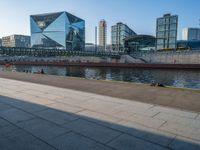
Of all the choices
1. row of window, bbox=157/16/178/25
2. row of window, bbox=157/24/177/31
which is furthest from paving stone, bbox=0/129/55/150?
row of window, bbox=157/16/178/25

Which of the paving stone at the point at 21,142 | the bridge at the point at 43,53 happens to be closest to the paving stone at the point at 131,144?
the paving stone at the point at 21,142

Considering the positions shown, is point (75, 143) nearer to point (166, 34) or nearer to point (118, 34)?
point (166, 34)

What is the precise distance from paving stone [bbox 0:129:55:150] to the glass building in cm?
13959

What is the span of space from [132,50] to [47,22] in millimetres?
75176

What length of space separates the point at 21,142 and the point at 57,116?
6.30 feet

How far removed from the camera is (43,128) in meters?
4.96

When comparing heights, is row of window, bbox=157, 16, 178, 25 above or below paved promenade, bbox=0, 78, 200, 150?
above

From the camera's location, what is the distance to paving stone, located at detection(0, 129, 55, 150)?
386cm

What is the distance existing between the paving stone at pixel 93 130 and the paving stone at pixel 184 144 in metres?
1.39

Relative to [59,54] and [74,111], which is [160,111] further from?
[59,54]

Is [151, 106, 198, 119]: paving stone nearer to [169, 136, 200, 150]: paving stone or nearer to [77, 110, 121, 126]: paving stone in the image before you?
[169, 136, 200, 150]: paving stone

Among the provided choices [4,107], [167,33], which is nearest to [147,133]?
[4,107]

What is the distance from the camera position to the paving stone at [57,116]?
559 centimetres

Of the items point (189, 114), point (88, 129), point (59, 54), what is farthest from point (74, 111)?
point (59, 54)
